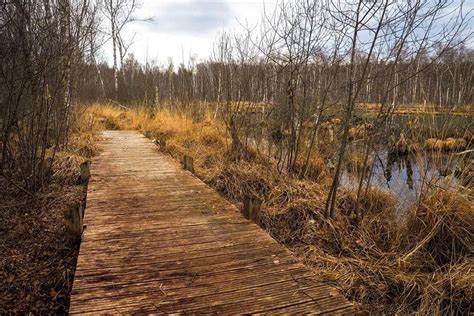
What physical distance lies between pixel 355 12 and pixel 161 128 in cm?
720

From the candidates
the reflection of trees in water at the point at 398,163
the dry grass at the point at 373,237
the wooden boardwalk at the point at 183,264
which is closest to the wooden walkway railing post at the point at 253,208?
the wooden boardwalk at the point at 183,264

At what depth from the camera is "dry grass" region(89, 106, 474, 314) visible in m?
2.89

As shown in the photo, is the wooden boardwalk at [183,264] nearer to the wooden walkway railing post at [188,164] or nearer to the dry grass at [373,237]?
the dry grass at [373,237]

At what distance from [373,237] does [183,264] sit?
2478 mm

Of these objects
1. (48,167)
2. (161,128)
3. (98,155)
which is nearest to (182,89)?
(161,128)

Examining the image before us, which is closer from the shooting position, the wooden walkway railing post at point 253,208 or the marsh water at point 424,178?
the wooden walkway railing post at point 253,208

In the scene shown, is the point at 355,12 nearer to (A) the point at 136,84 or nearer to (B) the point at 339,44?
(B) the point at 339,44

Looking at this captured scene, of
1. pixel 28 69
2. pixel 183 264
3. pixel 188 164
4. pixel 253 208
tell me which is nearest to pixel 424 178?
pixel 253 208

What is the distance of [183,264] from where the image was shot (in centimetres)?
246

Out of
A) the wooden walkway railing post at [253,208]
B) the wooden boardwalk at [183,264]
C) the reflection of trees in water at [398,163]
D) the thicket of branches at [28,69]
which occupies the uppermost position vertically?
the thicket of branches at [28,69]

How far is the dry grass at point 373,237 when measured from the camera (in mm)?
2893

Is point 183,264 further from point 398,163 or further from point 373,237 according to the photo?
point 398,163

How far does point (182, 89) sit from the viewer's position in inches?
519

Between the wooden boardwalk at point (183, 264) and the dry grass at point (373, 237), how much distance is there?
25.9 inches
